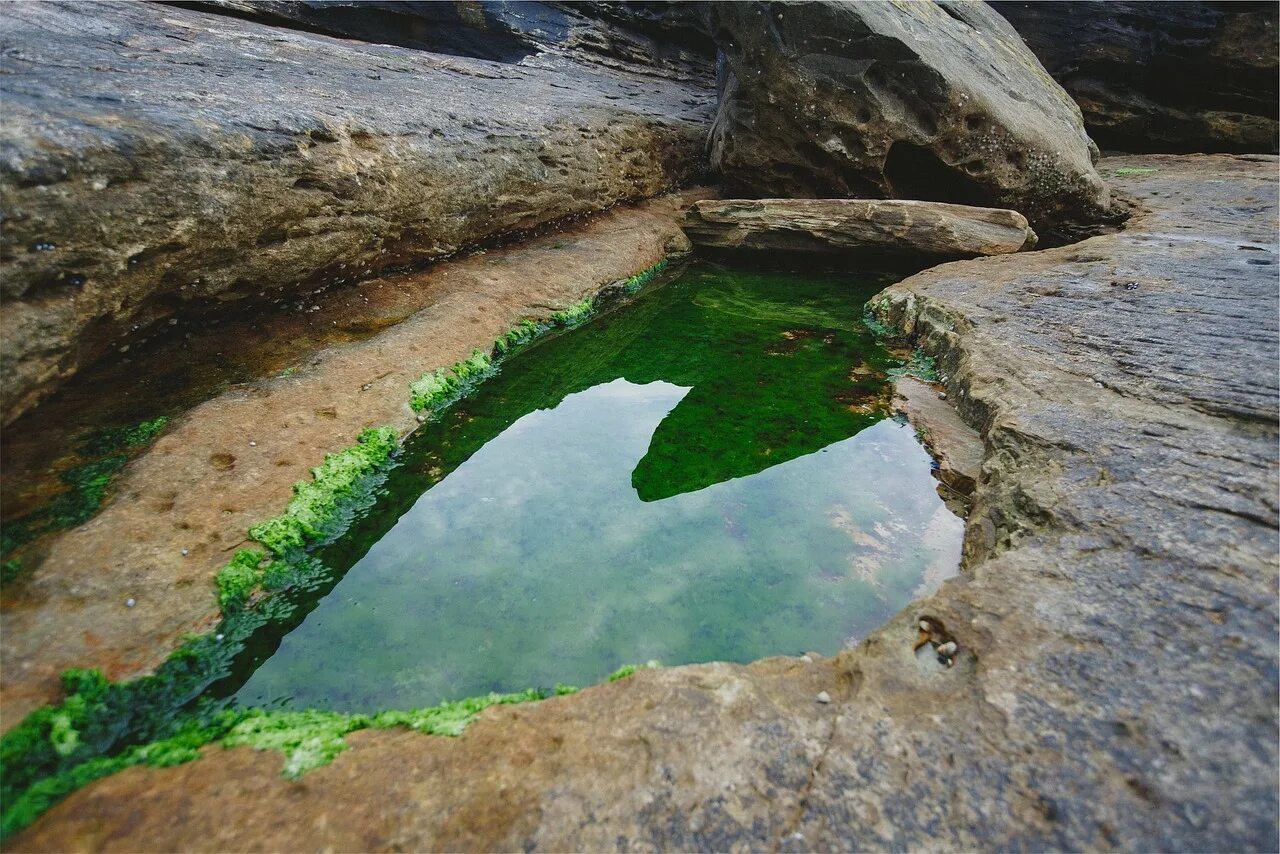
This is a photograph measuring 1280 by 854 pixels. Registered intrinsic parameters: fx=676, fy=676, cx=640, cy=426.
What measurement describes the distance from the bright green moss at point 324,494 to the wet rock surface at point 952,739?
5.26 feet

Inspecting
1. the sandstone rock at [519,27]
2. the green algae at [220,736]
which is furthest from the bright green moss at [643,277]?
the green algae at [220,736]

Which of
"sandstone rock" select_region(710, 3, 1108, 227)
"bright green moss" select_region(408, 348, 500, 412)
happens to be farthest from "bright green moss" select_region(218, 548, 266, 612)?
"sandstone rock" select_region(710, 3, 1108, 227)

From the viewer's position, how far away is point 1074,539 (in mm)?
3082

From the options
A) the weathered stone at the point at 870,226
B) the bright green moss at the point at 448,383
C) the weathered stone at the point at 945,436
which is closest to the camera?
the weathered stone at the point at 945,436

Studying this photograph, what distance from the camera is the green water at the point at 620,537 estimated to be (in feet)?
11.4

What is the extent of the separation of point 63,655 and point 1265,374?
6.44 metres

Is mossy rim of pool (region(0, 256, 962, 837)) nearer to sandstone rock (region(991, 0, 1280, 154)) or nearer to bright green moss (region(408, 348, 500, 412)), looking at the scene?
bright green moss (region(408, 348, 500, 412))

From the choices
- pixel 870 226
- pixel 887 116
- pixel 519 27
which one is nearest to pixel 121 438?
pixel 870 226

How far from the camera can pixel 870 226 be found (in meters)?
8.87

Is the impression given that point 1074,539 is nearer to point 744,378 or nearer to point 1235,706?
point 1235,706

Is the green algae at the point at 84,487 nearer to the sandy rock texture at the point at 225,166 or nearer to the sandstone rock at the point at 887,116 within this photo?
the sandy rock texture at the point at 225,166

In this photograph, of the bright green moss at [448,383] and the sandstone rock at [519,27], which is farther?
the sandstone rock at [519,27]

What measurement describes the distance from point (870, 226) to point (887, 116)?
1.36m

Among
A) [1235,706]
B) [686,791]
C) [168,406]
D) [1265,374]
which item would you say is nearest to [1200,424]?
[1265,374]
